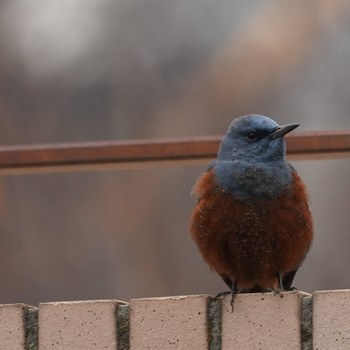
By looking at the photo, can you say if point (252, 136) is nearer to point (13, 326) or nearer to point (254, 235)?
point (254, 235)

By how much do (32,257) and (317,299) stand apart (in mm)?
6693

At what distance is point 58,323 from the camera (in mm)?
3904

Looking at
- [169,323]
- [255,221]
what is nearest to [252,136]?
[255,221]

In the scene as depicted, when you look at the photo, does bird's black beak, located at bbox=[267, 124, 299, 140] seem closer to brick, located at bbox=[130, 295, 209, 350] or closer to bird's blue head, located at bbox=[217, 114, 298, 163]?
bird's blue head, located at bbox=[217, 114, 298, 163]

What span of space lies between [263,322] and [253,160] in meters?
1.14

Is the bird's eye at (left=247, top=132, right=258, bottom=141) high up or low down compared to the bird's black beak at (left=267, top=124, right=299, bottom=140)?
up

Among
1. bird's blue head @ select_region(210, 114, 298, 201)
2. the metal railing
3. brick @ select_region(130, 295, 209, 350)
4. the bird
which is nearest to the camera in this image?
brick @ select_region(130, 295, 209, 350)

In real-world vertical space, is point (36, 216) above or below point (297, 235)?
above

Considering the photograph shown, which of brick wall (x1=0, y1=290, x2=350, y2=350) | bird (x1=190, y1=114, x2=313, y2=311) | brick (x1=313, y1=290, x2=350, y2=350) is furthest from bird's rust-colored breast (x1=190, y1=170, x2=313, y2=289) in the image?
brick (x1=313, y1=290, x2=350, y2=350)

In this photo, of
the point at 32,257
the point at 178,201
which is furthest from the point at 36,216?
the point at 178,201

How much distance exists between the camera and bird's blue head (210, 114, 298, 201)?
15.6ft

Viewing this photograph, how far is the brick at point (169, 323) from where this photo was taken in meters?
3.83

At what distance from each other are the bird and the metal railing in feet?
0.48

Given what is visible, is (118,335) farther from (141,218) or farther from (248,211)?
(141,218)
